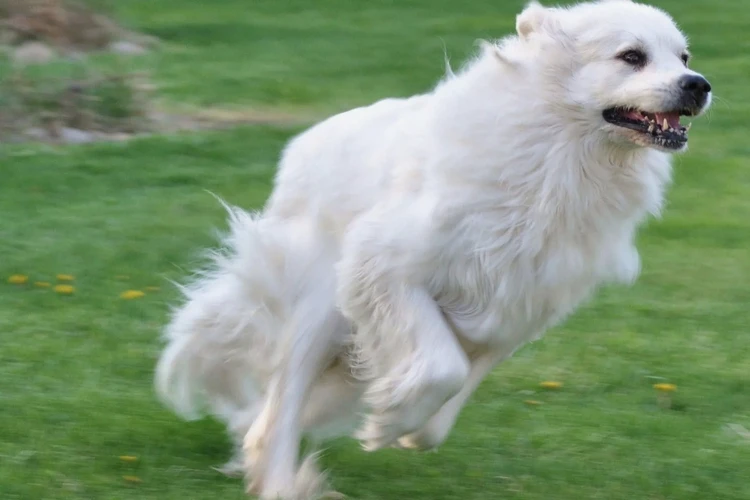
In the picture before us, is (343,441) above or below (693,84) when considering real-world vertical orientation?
below

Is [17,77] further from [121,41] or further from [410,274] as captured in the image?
[410,274]

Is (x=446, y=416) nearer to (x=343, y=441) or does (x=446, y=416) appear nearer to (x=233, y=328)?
(x=343, y=441)

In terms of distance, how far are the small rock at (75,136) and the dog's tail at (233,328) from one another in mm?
6579

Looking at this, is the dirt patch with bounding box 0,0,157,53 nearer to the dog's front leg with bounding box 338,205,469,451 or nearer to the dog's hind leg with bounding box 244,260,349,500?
the dog's hind leg with bounding box 244,260,349,500

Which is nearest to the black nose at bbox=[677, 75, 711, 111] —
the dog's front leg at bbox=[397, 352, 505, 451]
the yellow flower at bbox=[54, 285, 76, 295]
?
the dog's front leg at bbox=[397, 352, 505, 451]

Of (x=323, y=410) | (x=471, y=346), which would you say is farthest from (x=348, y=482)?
(x=471, y=346)

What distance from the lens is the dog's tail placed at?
5008 millimetres

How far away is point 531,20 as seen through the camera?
4.63 metres

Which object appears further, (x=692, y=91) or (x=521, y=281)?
(x=521, y=281)

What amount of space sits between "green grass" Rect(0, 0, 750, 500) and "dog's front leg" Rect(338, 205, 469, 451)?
0.52 meters

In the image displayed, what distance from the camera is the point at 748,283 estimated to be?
26.4ft

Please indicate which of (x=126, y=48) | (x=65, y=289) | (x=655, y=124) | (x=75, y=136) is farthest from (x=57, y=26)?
(x=655, y=124)

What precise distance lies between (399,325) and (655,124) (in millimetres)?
1163

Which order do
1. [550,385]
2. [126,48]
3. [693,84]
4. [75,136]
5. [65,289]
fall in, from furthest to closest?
1. [126,48]
2. [75,136]
3. [65,289]
4. [550,385]
5. [693,84]
